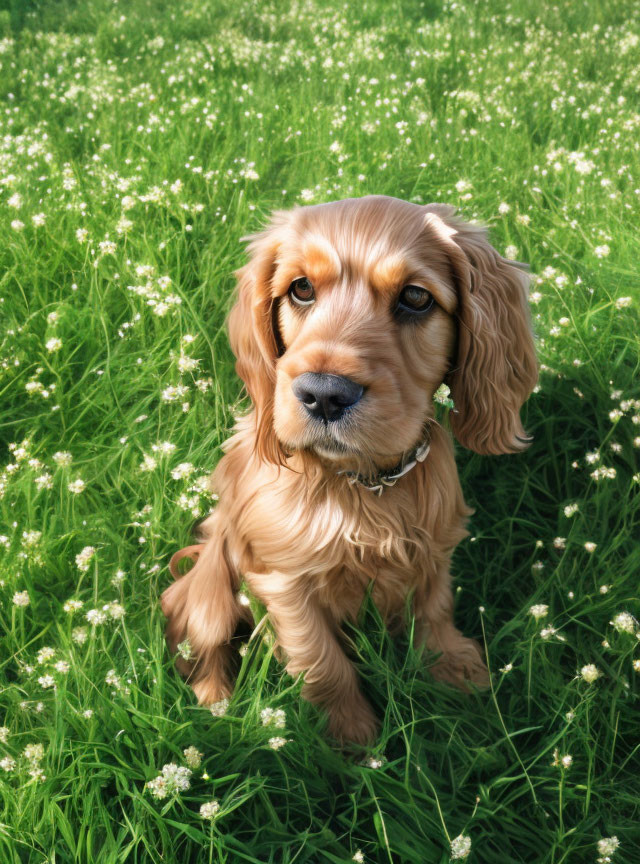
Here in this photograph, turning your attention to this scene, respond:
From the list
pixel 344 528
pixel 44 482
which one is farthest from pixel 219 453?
pixel 344 528

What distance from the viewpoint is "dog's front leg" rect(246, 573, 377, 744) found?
2561 millimetres

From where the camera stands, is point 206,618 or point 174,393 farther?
point 174,393

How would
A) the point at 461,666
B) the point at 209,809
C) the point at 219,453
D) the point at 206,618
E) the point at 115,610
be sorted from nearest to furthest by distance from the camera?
1. the point at 209,809
2. the point at 115,610
3. the point at 206,618
4. the point at 461,666
5. the point at 219,453

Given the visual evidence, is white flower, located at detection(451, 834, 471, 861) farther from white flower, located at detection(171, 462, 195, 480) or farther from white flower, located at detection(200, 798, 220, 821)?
white flower, located at detection(171, 462, 195, 480)

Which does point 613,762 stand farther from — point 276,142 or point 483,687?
point 276,142

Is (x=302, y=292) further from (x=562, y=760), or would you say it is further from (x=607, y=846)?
(x=607, y=846)

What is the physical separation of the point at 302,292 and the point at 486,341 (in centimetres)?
60

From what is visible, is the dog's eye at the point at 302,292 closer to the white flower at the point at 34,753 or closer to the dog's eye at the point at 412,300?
the dog's eye at the point at 412,300

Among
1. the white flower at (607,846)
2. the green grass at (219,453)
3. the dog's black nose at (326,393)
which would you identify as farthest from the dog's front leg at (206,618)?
the white flower at (607,846)

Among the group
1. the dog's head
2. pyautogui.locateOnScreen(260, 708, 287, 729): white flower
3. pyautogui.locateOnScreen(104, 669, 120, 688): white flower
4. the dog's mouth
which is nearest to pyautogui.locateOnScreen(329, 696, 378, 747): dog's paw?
pyautogui.locateOnScreen(260, 708, 287, 729): white flower

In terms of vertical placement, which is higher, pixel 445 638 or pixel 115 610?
pixel 115 610

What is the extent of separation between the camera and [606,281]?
383 cm

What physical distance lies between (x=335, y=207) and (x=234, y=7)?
6.73 metres

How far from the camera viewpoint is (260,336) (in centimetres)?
255
